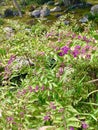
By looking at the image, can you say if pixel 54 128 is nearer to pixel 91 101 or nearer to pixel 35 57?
pixel 91 101

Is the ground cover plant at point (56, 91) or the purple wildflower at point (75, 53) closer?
the ground cover plant at point (56, 91)

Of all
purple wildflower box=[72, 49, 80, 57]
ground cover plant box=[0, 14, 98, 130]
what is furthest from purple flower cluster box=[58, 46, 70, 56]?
purple wildflower box=[72, 49, 80, 57]

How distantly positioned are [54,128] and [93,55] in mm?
1452

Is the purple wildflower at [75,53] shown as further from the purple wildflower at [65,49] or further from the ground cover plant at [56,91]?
the purple wildflower at [65,49]

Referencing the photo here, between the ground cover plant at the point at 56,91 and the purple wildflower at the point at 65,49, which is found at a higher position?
the purple wildflower at the point at 65,49

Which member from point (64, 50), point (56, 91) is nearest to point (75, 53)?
point (64, 50)

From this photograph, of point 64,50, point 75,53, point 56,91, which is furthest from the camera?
point 64,50

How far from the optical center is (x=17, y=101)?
4.52 metres

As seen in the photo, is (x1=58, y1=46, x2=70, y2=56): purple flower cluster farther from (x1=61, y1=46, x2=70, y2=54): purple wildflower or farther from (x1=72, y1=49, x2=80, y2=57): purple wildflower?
(x1=72, y1=49, x2=80, y2=57): purple wildflower

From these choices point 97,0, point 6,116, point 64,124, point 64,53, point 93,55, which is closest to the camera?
point 64,124

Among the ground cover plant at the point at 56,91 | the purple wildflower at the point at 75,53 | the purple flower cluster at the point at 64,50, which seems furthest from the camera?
the purple flower cluster at the point at 64,50

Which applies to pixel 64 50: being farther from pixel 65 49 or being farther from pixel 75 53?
pixel 75 53

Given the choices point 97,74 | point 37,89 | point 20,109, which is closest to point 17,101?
point 20,109

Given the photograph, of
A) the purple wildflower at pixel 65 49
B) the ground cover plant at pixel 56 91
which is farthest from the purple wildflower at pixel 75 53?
the purple wildflower at pixel 65 49
